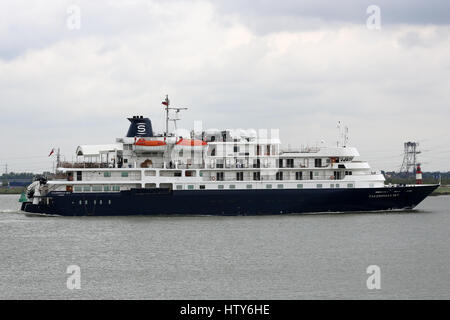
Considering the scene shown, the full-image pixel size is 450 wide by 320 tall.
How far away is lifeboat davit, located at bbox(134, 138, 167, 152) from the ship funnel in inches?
51.7

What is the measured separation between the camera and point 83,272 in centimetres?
3472

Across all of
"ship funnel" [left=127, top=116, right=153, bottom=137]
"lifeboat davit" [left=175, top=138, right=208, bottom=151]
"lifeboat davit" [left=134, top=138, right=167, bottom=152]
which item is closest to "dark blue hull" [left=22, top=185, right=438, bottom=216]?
"lifeboat davit" [left=134, top=138, right=167, bottom=152]

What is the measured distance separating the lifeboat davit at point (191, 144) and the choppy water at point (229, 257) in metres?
6.90

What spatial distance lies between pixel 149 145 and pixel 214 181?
20.4 ft

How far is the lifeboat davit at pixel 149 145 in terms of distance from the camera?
5995 centimetres

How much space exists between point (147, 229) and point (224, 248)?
34.1ft

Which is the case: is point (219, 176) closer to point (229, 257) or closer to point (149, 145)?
point (149, 145)

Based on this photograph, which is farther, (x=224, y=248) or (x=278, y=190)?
(x=278, y=190)

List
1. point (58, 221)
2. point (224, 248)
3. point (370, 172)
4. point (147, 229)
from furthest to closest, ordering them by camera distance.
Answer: point (370, 172)
point (58, 221)
point (147, 229)
point (224, 248)

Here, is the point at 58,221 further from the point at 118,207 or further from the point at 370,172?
the point at 370,172

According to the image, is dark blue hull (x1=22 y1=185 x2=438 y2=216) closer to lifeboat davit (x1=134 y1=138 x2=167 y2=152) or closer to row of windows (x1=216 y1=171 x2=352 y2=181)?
row of windows (x1=216 y1=171 x2=352 y2=181)

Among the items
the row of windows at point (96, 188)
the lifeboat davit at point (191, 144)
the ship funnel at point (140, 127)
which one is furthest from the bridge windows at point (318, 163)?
A: the row of windows at point (96, 188)

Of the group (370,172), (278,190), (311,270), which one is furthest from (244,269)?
(370,172)

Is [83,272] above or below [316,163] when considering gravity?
below
